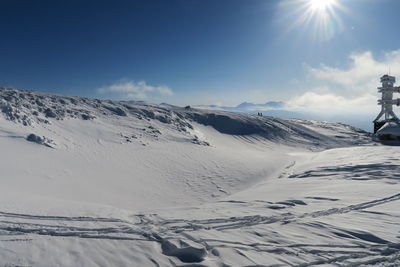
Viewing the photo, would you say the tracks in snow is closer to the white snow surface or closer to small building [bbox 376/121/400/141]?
the white snow surface

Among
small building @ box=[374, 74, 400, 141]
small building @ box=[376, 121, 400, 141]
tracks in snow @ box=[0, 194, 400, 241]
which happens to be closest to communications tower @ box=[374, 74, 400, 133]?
small building @ box=[374, 74, 400, 141]

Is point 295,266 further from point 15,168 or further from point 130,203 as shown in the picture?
point 15,168

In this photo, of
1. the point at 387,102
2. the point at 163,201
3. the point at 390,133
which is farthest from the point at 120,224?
the point at 387,102

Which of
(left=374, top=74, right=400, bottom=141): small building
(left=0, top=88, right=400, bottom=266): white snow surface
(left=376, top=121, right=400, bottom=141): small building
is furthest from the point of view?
(left=374, top=74, right=400, bottom=141): small building

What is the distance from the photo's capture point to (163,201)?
503 inches

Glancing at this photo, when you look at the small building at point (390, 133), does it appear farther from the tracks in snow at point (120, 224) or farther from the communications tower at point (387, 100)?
the tracks in snow at point (120, 224)

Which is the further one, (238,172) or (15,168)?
(238,172)

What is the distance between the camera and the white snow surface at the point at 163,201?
504 cm

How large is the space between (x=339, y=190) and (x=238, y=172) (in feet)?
30.0

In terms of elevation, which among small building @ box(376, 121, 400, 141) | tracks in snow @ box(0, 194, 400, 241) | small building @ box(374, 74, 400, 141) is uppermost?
small building @ box(374, 74, 400, 141)

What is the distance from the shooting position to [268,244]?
545 cm

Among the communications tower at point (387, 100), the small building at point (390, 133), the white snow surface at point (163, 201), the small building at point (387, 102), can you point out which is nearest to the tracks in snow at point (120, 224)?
the white snow surface at point (163, 201)

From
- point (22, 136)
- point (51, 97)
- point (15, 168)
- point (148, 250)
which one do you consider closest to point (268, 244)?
point (148, 250)

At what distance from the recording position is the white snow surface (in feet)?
16.5
